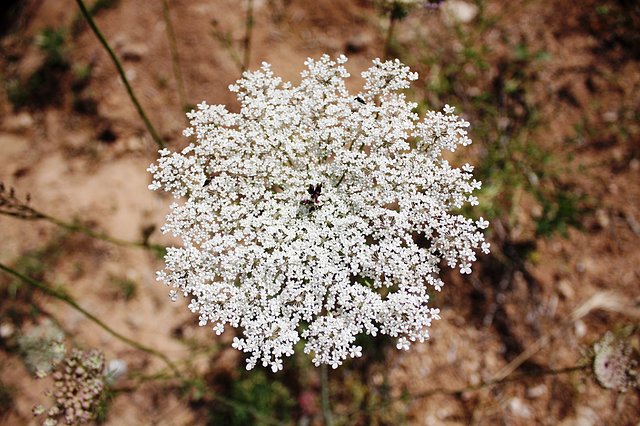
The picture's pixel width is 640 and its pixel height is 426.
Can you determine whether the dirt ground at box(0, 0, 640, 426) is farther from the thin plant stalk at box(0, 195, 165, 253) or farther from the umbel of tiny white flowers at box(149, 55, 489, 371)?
the umbel of tiny white flowers at box(149, 55, 489, 371)

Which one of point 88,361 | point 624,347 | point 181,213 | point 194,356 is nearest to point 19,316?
point 194,356

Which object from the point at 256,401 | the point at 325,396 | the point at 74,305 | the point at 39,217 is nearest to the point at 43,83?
the point at 39,217

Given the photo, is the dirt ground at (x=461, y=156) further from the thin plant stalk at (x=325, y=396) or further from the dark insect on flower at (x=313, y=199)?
the dark insect on flower at (x=313, y=199)

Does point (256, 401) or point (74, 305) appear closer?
point (74, 305)

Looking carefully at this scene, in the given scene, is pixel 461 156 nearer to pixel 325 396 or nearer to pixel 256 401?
pixel 325 396

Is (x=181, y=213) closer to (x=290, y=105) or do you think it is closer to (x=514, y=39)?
(x=290, y=105)

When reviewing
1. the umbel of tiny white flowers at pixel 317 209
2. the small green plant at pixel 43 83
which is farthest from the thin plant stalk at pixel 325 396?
the small green plant at pixel 43 83

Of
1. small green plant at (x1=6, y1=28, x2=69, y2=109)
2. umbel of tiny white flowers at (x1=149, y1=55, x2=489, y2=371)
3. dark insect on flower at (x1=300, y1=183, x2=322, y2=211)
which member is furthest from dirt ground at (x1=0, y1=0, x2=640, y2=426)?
dark insect on flower at (x1=300, y1=183, x2=322, y2=211)
